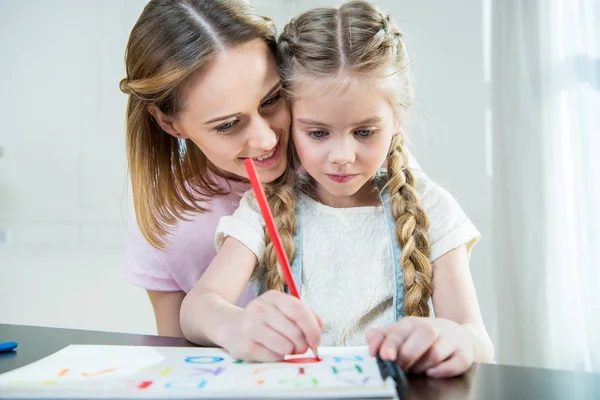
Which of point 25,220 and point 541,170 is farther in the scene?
point 25,220

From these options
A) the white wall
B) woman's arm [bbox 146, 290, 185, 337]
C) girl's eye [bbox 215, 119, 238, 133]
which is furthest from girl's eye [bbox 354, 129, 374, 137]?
the white wall

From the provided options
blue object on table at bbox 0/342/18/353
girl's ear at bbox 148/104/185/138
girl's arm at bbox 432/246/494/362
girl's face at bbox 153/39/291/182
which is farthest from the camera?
girl's ear at bbox 148/104/185/138

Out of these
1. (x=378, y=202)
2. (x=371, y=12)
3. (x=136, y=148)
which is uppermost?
(x=371, y=12)

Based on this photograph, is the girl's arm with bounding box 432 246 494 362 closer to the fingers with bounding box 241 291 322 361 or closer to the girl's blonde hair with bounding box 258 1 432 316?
the girl's blonde hair with bounding box 258 1 432 316

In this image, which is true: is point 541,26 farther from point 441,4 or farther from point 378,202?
point 378,202

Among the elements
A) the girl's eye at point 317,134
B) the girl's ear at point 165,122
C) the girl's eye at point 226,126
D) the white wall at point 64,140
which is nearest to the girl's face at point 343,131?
the girl's eye at point 317,134

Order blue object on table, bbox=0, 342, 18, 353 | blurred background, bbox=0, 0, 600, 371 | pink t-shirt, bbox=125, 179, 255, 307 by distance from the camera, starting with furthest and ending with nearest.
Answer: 1. blurred background, bbox=0, 0, 600, 371
2. pink t-shirt, bbox=125, 179, 255, 307
3. blue object on table, bbox=0, 342, 18, 353

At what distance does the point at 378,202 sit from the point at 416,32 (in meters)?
1.10

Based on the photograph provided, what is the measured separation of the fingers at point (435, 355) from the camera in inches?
21.1

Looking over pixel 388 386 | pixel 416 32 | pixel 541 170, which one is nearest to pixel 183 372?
pixel 388 386

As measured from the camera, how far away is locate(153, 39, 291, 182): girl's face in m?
1.00

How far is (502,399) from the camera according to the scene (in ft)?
1.49

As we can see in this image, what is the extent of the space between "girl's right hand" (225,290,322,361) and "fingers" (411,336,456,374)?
0.09m

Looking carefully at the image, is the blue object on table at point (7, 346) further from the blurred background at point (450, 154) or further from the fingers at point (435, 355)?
the blurred background at point (450, 154)
